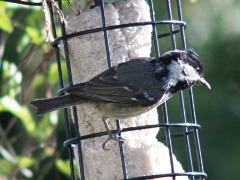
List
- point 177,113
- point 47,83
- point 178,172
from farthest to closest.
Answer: point 177,113 < point 47,83 < point 178,172

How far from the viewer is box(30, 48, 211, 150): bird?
5254 millimetres

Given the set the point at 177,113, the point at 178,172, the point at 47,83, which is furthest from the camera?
the point at 177,113

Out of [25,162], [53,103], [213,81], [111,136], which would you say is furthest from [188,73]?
[213,81]

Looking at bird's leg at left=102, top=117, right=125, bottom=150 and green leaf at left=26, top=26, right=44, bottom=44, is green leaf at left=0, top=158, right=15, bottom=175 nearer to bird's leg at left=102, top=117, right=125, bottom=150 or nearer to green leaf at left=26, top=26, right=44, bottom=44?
green leaf at left=26, top=26, right=44, bottom=44

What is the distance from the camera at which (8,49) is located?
29.6 feet

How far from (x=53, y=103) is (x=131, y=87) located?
57cm

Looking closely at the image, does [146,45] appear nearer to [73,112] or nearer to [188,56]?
[188,56]

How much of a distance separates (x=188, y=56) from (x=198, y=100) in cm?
379

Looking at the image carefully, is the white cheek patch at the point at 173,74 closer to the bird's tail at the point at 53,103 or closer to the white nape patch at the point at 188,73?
the white nape patch at the point at 188,73

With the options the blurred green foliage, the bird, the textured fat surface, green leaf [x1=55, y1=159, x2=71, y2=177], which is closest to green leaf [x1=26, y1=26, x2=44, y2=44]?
the textured fat surface

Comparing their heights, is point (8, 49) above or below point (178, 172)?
above

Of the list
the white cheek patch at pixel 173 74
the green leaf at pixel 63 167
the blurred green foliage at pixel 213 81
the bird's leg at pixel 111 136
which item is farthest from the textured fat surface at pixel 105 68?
the blurred green foliage at pixel 213 81

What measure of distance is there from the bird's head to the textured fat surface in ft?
1.05

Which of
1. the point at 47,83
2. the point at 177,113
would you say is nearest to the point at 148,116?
the point at 47,83
